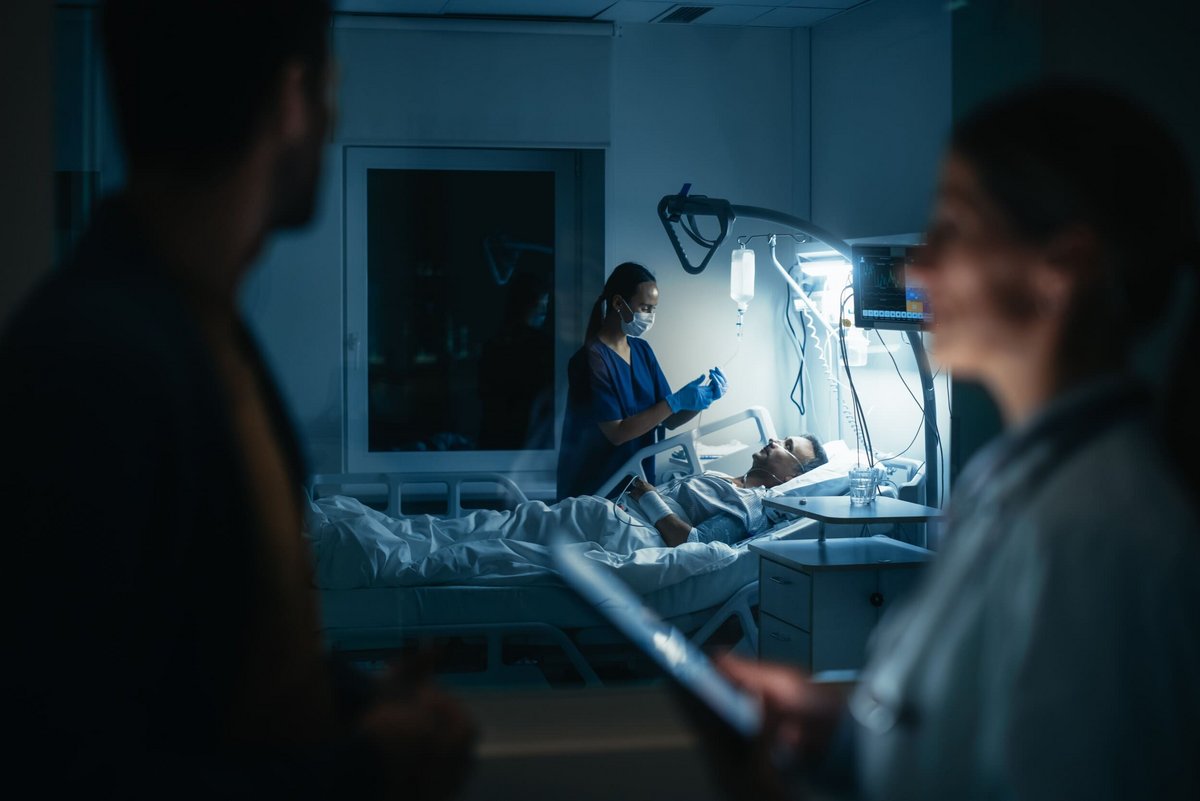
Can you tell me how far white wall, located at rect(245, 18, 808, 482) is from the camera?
164 inches

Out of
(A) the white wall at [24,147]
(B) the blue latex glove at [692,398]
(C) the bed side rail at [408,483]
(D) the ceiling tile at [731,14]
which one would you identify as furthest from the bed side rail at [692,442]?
(A) the white wall at [24,147]

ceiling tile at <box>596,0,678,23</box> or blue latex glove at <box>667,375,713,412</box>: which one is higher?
ceiling tile at <box>596,0,678,23</box>

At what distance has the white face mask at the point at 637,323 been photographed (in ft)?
13.3

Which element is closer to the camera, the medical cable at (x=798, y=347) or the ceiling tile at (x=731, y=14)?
the ceiling tile at (x=731, y=14)

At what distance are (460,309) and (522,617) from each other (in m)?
1.70

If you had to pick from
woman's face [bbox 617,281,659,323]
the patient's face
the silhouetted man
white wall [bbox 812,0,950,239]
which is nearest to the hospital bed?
the patient's face

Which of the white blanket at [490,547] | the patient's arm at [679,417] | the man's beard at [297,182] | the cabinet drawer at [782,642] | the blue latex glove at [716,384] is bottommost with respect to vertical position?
the cabinet drawer at [782,642]

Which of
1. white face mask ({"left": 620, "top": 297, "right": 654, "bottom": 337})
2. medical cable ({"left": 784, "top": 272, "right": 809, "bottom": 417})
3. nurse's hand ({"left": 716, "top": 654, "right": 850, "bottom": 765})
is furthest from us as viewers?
medical cable ({"left": 784, "top": 272, "right": 809, "bottom": 417})

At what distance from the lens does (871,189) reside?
4.11 metres

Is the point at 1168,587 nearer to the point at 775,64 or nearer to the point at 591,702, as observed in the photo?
the point at 591,702

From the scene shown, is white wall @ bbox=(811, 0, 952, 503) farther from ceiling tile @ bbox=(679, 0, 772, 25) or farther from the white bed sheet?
the white bed sheet

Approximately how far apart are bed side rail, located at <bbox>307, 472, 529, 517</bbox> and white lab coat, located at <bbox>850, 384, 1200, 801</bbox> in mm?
A: 3130

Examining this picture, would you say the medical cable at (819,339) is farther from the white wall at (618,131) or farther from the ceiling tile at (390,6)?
the ceiling tile at (390,6)

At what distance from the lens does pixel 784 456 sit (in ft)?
13.4
